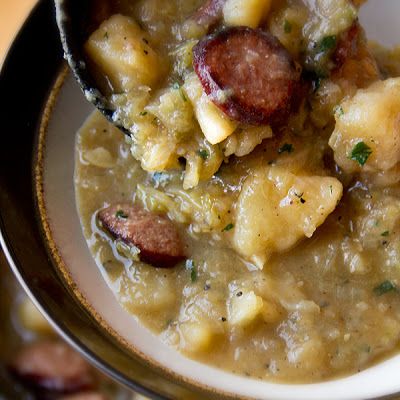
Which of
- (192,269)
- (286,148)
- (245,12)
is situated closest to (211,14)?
(245,12)

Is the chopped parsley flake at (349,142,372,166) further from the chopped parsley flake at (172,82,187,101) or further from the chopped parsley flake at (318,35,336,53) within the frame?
the chopped parsley flake at (172,82,187,101)

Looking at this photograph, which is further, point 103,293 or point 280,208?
point 103,293

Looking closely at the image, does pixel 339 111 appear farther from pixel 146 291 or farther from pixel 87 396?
pixel 87 396

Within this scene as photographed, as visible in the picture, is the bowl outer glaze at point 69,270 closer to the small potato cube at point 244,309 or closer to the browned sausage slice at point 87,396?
the small potato cube at point 244,309

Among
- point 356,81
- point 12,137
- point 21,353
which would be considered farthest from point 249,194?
point 21,353

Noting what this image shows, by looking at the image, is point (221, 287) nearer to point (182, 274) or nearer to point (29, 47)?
point (182, 274)

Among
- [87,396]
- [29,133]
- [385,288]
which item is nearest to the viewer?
[385,288]

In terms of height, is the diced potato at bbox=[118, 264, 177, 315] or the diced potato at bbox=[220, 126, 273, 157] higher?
the diced potato at bbox=[220, 126, 273, 157]

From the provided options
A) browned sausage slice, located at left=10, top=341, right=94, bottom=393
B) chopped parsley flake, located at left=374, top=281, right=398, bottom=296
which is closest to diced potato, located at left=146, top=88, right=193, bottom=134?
chopped parsley flake, located at left=374, top=281, right=398, bottom=296

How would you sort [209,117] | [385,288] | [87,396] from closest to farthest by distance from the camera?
[209,117], [385,288], [87,396]
